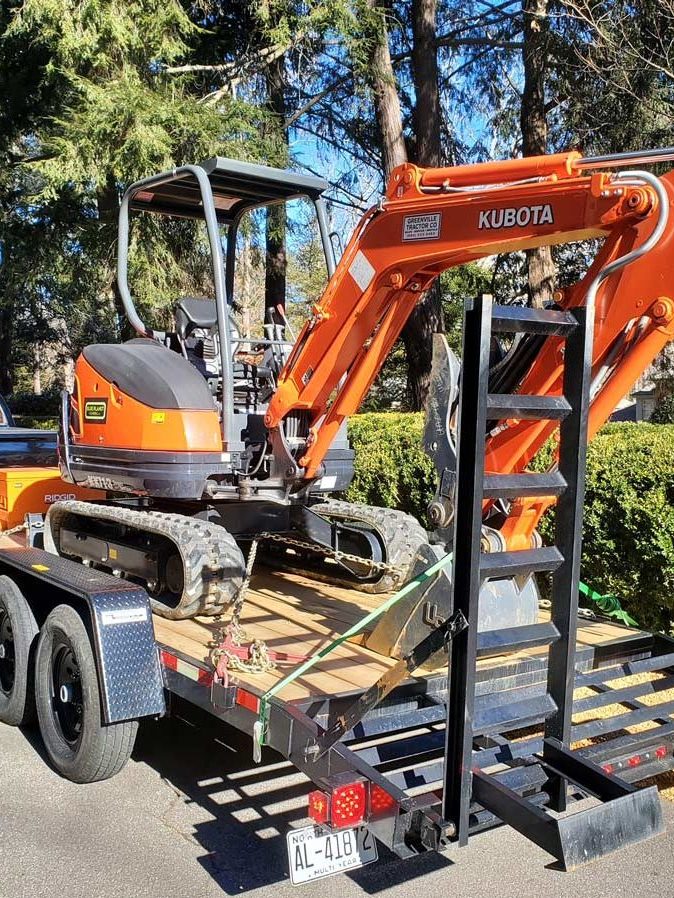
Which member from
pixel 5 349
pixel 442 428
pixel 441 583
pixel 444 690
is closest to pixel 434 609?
pixel 441 583

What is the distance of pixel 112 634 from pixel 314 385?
1.82 meters

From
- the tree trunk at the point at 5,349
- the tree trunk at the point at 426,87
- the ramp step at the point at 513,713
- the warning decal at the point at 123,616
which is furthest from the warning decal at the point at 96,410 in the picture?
the tree trunk at the point at 5,349

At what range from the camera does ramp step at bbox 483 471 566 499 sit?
3020 millimetres

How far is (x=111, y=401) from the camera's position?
18.7ft

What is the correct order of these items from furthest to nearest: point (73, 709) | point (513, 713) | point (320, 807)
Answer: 1. point (73, 709)
2. point (513, 713)
3. point (320, 807)

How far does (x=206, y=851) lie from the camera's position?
3898 millimetres

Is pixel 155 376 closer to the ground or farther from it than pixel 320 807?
farther from it

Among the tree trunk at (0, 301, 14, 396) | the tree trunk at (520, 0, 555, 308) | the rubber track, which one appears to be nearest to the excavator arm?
the rubber track

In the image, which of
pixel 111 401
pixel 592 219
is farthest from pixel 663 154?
pixel 111 401

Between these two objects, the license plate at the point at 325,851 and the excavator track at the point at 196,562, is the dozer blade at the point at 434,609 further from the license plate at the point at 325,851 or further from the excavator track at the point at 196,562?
the license plate at the point at 325,851

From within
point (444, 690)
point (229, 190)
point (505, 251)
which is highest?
point (229, 190)

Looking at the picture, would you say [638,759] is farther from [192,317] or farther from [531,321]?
[192,317]

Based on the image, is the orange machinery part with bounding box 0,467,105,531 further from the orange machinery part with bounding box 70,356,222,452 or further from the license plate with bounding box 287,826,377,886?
the license plate with bounding box 287,826,377,886

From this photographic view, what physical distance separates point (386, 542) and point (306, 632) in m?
1.23
